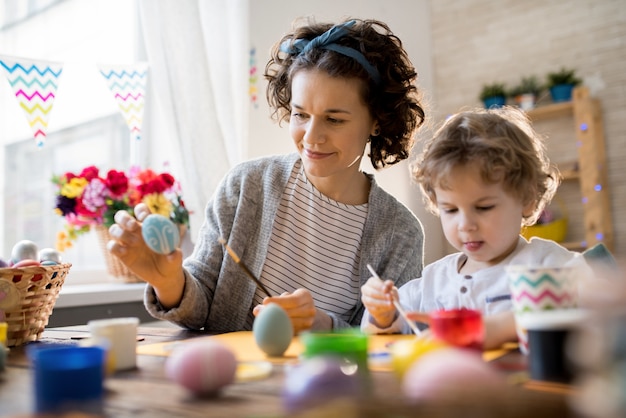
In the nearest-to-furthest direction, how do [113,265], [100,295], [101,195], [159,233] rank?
[159,233], [100,295], [101,195], [113,265]

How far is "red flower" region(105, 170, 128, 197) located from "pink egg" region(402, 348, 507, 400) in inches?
76.2

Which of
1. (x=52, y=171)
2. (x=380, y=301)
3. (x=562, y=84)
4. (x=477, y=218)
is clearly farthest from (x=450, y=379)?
(x=562, y=84)

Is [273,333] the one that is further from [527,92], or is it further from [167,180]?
[527,92]

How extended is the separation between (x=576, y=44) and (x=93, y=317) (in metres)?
3.30

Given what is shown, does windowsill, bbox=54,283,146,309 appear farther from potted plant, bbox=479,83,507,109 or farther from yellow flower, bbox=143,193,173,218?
potted plant, bbox=479,83,507,109

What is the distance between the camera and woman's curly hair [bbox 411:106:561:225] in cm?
118

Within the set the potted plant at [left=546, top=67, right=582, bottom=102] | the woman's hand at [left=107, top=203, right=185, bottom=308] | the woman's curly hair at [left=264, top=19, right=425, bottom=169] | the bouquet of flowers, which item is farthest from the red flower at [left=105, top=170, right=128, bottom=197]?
the potted plant at [left=546, top=67, right=582, bottom=102]

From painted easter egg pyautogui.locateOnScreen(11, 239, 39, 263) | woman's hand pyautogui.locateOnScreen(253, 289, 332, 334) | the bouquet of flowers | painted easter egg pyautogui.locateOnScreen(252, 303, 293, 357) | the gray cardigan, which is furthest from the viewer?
the bouquet of flowers

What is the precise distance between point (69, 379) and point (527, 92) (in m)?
3.86

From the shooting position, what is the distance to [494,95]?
4.03 meters

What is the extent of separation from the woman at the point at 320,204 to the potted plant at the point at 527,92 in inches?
96.4

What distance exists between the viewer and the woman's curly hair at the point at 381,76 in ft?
4.94

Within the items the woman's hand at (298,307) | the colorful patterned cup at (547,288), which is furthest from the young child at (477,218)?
the colorful patterned cup at (547,288)

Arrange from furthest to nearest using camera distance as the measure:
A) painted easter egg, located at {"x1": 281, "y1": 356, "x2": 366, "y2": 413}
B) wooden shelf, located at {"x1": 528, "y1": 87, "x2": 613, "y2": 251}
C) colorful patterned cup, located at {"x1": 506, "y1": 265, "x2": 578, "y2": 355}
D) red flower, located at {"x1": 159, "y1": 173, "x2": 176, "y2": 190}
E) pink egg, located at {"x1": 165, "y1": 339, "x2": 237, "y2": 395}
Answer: wooden shelf, located at {"x1": 528, "y1": 87, "x2": 613, "y2": 251} → red flower, located at {"x1": 159, "y1": 173, "x2": 176, "y2": 190} → colorful patterned cup, located at {"x1": 506, "y1": 265, "x2": 578, "y2": 355} → pink egg, located at {"x1": 165, "y1": 339, "x2": 237, "y2": 395} → painted easter egg, located at {"x1": 281, "y1": 356, "x2": 366, "y2": 413}
